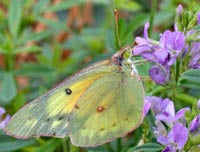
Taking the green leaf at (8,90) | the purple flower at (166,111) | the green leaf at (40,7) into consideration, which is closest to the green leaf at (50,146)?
the green leaf at (8,90)

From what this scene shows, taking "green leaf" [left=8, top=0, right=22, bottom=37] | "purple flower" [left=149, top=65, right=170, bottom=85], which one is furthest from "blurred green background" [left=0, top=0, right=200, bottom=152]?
"purple flower" [left=149, top=65, right=170, bottom=85]

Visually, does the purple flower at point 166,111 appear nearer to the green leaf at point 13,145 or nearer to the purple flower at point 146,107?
the purple flower at point 146,107

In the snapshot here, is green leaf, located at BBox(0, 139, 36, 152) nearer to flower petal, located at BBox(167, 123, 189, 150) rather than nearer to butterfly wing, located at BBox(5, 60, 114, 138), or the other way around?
butterfly wing, located at BBox(5, 60, 114, 138)

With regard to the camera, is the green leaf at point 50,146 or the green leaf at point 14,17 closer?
the green leaf at point 50,146

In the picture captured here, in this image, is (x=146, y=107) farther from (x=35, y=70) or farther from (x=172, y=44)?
(x=35, y=70)

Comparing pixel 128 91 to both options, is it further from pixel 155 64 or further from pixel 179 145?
pixel 179 145

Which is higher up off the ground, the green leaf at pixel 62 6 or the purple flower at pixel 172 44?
the green leaf at pixel 62 6
